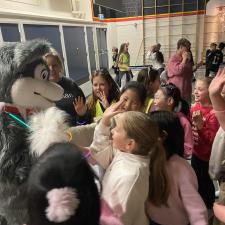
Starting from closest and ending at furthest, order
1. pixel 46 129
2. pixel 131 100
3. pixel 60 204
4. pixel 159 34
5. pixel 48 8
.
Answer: pixel 60 204
pixel 46 129
pixel 131 100
pixel 48 8
pixel 159 34

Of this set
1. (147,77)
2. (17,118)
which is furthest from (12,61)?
(147,77)

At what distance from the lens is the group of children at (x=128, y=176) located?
1.65ft

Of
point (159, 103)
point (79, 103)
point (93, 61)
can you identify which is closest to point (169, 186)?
point (159, 103)

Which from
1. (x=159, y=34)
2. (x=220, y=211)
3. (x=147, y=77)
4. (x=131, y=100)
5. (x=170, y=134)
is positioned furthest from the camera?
(x=159, y=34)

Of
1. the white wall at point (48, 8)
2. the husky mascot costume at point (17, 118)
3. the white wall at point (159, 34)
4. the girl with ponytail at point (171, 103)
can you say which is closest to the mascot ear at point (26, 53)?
the husky mascot costume at point (17, 118)

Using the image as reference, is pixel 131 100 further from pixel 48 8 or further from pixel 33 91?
pixel 48 8

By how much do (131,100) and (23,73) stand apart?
712mm

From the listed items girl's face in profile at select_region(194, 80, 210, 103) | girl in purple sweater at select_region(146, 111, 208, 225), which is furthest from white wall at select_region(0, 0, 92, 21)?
girl in purple sweater at select_region(146, 111, 208, 225)

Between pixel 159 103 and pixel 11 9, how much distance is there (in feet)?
10.3

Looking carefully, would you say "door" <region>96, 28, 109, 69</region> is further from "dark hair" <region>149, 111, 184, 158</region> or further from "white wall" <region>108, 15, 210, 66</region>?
"dark hair" <region>149, 111, 184, 158</region>

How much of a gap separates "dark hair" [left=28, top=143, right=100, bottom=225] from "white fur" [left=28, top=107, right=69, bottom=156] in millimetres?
232

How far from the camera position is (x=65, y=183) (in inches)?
19.6

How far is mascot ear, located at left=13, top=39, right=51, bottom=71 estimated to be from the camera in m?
0.84

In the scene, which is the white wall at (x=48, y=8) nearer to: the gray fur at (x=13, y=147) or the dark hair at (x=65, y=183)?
the gray fur at (x=13, y=147)
